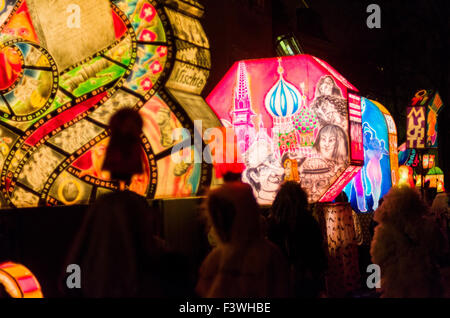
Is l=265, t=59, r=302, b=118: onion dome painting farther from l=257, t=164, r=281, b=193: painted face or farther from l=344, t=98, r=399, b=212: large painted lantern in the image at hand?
l=344, t=98, r=399, b=212: large painted lantern

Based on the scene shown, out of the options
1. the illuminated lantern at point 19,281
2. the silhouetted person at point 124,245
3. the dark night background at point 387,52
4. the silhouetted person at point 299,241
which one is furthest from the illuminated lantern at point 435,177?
the silhouetted person at point 124,245

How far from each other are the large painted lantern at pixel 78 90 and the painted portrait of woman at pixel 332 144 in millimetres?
3206

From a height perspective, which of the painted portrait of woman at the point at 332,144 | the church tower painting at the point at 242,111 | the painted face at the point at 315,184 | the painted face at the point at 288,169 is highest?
the church tower painting at the point at 242,111

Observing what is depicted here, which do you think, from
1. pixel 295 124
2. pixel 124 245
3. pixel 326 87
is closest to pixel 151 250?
pixel 124 245

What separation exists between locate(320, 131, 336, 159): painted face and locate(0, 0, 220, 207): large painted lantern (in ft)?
10.5

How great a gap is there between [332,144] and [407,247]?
10.2 ft

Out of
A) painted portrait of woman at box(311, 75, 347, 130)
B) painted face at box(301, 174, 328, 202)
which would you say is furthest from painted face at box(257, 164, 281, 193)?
painted portrait of woman at box(311, 75, 347, 130)

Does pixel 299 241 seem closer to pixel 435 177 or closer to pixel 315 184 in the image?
pixel 315 184

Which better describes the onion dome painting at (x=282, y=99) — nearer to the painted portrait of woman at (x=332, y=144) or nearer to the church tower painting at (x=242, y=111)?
the church tower painting at (x=242, y=111)

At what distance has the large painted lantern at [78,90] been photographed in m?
5.80

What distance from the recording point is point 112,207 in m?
3.58

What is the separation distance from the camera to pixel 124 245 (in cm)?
353

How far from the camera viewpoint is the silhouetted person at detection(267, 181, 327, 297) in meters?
6.00
